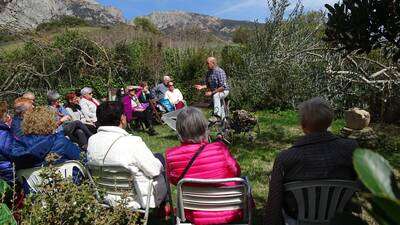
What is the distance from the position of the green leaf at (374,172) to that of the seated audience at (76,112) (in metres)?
8.22

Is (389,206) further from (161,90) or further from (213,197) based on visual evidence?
(161,90)

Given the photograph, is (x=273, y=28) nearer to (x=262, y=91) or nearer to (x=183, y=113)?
(x=262, y=91)

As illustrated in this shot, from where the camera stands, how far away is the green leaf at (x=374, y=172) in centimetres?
61

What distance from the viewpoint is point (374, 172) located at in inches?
24.0

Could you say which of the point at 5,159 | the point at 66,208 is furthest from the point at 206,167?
the point at 5,159

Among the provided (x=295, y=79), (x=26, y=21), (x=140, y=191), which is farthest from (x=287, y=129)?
(x=140, y=191)

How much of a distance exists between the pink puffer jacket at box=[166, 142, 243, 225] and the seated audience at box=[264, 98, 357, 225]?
32cm

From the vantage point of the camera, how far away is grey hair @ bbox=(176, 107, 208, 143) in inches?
139

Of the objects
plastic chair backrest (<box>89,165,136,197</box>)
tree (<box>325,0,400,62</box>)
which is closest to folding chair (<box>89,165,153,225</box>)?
plastic chair backrest (<box>89,165,136,197</box>)

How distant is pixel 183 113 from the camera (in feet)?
11.8

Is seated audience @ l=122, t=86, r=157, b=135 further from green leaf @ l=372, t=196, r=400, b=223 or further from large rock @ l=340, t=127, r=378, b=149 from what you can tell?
green leaf @ l=372, t=196, r=400, b=223

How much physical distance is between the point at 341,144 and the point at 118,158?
1766mm

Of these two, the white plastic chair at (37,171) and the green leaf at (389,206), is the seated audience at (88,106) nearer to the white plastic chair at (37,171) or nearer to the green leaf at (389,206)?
the white plastic chair at (37,171)

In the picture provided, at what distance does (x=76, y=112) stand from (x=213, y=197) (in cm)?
621
